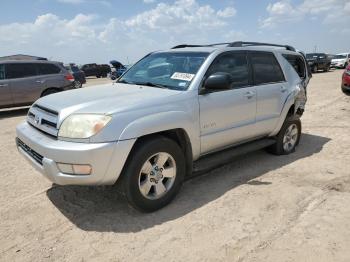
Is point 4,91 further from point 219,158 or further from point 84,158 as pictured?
point 84,158

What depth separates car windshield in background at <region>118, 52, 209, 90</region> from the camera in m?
4.32

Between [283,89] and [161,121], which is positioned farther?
[283,89]

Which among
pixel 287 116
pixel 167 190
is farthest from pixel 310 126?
pixel 167 190

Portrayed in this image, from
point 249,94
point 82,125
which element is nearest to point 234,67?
point 249,94

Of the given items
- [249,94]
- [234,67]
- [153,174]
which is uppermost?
[234,67]

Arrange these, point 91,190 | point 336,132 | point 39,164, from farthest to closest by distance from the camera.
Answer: point 336,132, point 91,190, point 39,164

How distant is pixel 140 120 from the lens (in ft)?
11.7

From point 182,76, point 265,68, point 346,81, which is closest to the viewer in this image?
point 182,76

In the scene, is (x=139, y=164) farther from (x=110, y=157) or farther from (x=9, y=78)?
(x=9, y=78)

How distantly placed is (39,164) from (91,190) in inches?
39.5

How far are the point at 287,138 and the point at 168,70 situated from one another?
2612 millimetres

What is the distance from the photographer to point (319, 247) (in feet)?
10.4

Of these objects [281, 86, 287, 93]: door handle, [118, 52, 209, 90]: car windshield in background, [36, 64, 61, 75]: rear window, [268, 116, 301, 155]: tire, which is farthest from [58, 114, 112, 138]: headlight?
[36, 64, 61, 75]: rear window

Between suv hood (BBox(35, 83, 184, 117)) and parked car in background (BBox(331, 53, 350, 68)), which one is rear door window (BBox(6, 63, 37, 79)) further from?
parked car in background (BBox(331, 53, 350, 68))
